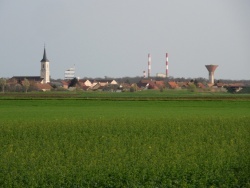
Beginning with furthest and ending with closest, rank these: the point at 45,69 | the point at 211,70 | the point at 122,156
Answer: the point at 45,69
the point at 211,70
the point at 122,156

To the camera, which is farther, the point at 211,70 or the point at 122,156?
the point at 211,70

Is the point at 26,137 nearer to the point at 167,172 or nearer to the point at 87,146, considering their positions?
the point at 87,146

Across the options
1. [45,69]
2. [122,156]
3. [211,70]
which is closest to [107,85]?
[211,70]

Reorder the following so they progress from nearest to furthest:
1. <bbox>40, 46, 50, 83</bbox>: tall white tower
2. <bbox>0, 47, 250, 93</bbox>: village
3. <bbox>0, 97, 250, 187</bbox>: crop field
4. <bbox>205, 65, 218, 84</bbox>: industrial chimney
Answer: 1. <bbox>0, 97, 250, 187</bbox>: crop field
2. <bbox>0, 47, 250, 93</bbox>: village
3. <bbox>205, 65, 218, 84</bbox>: industrial chimney
4. <bbox>40, 46, 50, 83</bbox>: tall white tower

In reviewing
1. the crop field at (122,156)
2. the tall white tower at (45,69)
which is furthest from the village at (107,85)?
the crop field at (122,156)

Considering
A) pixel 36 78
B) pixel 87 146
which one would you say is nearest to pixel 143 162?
pixel 87 146


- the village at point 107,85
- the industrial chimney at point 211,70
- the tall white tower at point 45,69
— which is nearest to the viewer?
the village at point 107,85

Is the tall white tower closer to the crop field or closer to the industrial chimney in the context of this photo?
the industrial chimney

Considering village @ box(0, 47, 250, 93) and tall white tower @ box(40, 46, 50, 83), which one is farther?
tall white tower @ box(40, 46, 50, 83)

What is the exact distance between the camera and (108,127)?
26.6 metres

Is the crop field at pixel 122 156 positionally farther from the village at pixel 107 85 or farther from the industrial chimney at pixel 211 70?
the industrial chimney at pixel 211 70

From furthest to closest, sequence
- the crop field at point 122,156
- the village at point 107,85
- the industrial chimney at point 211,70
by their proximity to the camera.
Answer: the industrial chimney at point 211,70 → the village at point 107,85 → the crop field at point 122,156

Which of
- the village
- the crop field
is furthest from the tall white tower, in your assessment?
the crop field

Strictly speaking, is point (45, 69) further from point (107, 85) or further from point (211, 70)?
point (211, 70)
